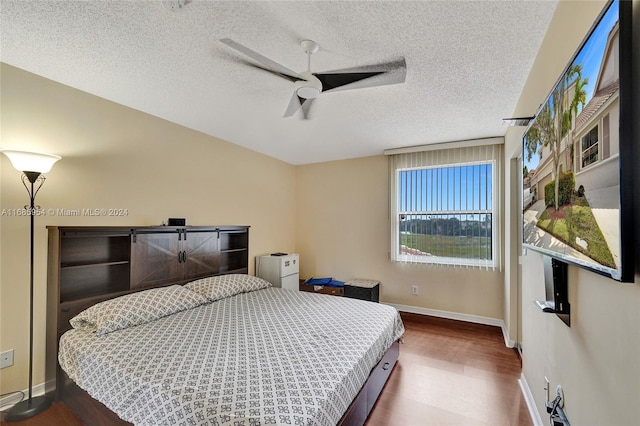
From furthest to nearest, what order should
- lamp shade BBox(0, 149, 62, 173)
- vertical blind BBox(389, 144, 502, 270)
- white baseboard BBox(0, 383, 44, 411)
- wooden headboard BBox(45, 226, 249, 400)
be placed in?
vertical blind BBox(389, 144, 502, 270) < wooden headboard BBox(45, 226, 249, 400) < white baseboard BBox(0, 383, 44, 411) < lamp shade BBox(0, 149, 62, 173)

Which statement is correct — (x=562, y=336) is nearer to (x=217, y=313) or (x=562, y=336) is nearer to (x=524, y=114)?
(x=524, y=114)

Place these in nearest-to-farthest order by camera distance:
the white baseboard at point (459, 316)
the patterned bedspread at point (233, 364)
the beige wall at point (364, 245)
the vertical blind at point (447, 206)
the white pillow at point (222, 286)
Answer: the patterned bedspread at point (233, 364)
the white pillow at point (222, 286)
the white baseboard at point (459, 316)
the vertical blind at point (447, 206)
the beige wall at point (364, 245)

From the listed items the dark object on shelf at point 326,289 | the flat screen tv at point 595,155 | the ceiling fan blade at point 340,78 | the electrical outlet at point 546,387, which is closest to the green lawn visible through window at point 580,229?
the flat screen tv at point 595,155

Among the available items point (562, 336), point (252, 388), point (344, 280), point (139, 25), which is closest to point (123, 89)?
point (139, 25)

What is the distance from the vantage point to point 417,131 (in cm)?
349

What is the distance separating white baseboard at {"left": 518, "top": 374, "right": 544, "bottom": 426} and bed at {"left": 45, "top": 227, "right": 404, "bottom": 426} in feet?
3.37

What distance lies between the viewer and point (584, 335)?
1.17 metres

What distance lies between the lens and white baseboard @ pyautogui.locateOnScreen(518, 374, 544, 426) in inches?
74.4

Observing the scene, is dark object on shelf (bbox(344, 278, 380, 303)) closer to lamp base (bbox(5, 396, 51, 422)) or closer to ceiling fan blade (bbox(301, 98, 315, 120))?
ceiling fan blade (bbox(301, 98, 315, 120))

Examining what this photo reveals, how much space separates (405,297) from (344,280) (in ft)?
3.44

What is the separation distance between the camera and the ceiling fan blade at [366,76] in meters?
1.75

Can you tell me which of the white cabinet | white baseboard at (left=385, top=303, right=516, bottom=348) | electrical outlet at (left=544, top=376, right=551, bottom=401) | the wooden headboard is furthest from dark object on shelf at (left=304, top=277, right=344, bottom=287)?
electrical outlet at (left=544, top=376, right=551, bottom=401)

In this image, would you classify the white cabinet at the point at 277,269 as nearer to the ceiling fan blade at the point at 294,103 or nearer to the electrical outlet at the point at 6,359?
the ceiling fan blade at the point at 294,103

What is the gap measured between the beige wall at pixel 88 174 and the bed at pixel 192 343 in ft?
0.58
